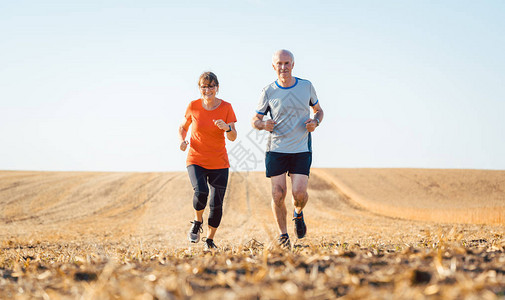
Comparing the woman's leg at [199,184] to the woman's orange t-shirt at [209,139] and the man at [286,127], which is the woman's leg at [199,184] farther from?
the man at [286,127]

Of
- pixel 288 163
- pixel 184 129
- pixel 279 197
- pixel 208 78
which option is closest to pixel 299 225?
pixel 279 197

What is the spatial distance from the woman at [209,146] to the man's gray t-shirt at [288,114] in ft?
1.88

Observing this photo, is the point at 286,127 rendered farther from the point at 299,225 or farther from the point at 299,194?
the point at 299,225

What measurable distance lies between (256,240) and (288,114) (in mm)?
1774

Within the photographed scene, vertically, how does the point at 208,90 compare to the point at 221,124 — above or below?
above

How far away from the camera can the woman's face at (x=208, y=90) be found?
6270 millimetres

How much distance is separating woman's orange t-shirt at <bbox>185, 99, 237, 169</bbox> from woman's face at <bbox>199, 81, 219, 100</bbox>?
188 millimetres

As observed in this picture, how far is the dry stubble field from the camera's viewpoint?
8.18 feet

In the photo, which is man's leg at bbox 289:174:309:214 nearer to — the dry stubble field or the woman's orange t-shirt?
the dry stubble field

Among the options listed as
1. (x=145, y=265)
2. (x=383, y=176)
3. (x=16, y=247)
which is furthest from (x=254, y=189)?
(x=145, y=265)

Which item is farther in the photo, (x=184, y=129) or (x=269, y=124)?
(x=184, y=129)

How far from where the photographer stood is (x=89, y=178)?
27.1 meters

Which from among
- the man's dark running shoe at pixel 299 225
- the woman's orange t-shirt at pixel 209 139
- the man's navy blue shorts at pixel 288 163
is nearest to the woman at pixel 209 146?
the woman's orange t-shirt at pixel 209 139

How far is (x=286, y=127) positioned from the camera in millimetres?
6102
